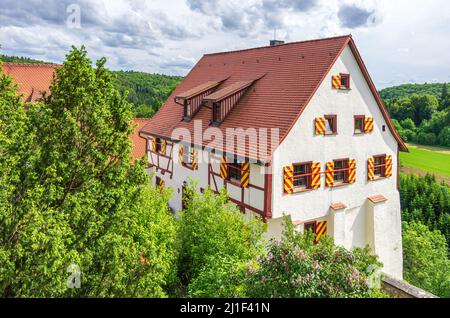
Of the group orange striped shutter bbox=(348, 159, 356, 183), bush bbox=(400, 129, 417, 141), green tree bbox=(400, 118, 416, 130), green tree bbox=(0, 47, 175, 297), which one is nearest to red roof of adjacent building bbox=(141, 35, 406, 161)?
orange striped shutter bbox=(348, 159, 356, 183)

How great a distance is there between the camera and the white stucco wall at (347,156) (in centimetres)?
1450

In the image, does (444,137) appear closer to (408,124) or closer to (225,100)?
(408,124)

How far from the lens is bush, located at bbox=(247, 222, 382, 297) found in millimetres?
6746

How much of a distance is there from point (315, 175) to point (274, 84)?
4606mm

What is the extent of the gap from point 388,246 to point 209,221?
1144 centimetres

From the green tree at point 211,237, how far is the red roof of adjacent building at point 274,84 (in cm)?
311

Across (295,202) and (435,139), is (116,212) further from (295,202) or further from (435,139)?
(435,139)

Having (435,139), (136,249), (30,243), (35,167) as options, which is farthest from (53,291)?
(435,139)

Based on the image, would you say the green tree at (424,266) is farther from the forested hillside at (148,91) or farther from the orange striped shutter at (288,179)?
the forested hillside at (148,91)

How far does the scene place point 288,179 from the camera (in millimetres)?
14258

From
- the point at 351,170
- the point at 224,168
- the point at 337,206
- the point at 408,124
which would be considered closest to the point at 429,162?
the point at 408,124

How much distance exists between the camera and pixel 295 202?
1455 cm

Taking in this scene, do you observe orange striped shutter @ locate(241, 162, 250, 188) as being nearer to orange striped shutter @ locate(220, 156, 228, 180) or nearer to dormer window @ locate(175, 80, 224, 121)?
orange striped shutter @ locate(220, 156, 228, 180)

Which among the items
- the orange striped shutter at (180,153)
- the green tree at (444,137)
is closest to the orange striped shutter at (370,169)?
the orange striped shutter at (180,153)
